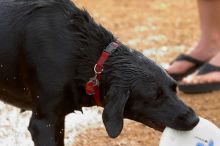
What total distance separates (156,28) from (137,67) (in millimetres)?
3463

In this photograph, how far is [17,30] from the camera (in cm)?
324

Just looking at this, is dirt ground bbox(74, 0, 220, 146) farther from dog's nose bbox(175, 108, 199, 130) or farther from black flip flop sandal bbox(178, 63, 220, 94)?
dog's nose bbox(175, 108, 199, 130)

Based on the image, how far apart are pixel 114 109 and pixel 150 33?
3427mm

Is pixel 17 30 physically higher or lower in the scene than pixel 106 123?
higher

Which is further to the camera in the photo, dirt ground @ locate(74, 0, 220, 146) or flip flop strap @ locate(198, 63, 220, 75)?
flip flop strap @ locate(198, 63, 220, 75)

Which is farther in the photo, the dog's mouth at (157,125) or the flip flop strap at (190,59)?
the flip flop strap at (190,59)

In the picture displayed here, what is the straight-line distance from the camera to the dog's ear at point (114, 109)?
2.99 meters

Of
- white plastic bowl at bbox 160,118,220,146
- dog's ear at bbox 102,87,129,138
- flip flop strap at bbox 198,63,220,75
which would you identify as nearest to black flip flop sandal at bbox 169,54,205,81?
flip flop strap at bbox 198,63,220,75

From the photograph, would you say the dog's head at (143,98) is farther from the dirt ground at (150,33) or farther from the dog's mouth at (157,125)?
the dirt ground at (150,33)

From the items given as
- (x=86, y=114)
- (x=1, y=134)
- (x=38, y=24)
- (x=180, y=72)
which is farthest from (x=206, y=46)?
(x=38, y=24)

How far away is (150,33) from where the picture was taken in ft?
20.8

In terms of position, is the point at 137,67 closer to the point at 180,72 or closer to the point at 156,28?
the point at 180,72

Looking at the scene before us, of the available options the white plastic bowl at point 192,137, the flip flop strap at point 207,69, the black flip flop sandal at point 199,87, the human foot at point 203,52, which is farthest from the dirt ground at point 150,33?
the white plastic bowl at point 192,137

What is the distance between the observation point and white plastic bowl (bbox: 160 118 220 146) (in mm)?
3135
